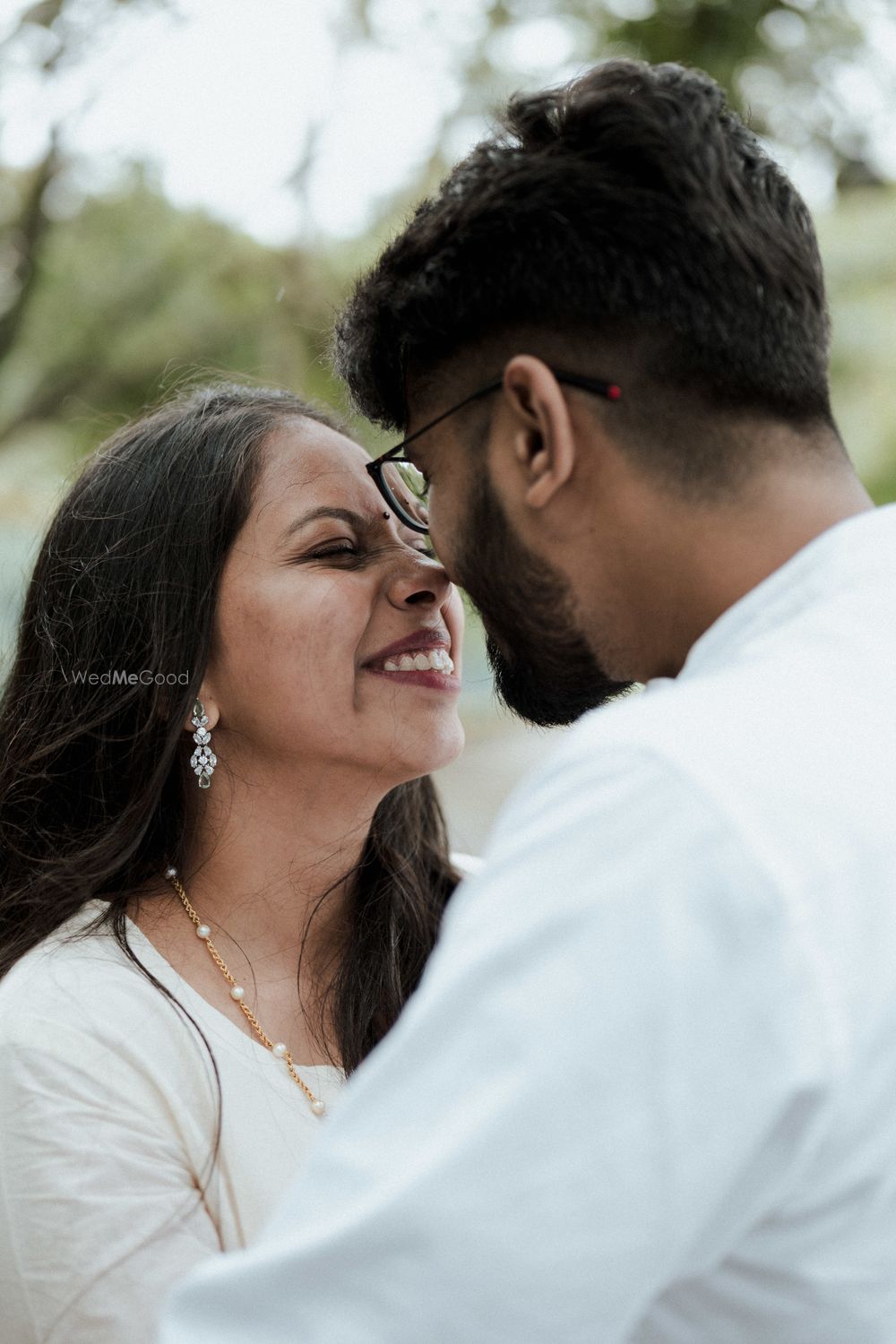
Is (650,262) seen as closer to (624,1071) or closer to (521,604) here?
(521,604)

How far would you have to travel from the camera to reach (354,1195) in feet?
3.24

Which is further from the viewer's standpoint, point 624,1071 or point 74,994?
point 74,994

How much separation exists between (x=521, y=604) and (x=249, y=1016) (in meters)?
0.90

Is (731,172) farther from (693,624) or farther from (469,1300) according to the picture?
(469,1300)

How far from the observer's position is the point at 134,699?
230 centimetres

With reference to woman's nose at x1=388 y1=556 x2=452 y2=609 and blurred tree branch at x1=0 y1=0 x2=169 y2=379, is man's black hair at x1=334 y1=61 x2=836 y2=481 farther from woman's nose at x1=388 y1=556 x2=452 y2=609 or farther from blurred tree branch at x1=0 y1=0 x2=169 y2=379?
blurred tree branch at x1=0 y1=0 x2=169 y2=379

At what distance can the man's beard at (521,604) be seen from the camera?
151 centimetres

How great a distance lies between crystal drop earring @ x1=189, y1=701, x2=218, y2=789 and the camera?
89.1 inches

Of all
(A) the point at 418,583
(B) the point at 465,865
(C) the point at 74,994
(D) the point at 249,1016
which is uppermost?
(A) the point at 418,583

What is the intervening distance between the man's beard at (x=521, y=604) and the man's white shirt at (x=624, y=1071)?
466 millimetres

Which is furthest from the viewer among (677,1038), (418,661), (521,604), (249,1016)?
(418,661)

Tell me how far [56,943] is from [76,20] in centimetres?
473

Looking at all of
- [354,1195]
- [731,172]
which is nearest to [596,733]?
[354,1195]

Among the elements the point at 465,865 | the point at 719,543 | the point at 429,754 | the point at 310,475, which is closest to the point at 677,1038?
the point at 719,543
